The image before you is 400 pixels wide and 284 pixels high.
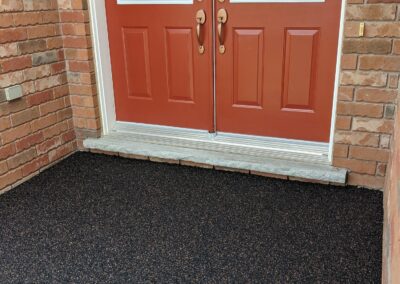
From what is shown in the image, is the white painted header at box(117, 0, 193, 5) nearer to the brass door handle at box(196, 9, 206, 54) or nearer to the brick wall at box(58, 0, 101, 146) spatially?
the brass door handle at box(196, 9, 206, 54)

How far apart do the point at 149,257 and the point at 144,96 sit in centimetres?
141

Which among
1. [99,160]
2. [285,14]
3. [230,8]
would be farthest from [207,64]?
[99,160]

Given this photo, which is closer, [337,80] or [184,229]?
[184,229]

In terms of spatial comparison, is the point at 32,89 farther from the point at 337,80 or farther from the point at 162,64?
the point at 337,80

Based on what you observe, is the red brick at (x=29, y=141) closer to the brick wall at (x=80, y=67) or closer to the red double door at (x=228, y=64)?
the brick wall at (x=80, y=67)

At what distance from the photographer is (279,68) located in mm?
2568

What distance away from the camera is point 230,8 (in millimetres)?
2568

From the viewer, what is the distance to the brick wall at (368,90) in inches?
83.0

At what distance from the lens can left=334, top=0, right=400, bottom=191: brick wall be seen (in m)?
2.11

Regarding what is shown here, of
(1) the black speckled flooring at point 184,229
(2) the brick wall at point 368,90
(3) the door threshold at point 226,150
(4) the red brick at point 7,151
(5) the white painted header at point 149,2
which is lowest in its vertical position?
(1) the black speckled flooring at point 184,229

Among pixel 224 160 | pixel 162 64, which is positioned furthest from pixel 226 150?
pixel 162 64

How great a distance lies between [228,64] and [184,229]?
1.14m

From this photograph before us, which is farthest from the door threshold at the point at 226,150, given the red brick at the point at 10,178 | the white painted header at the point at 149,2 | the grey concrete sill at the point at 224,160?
the white painted header at the point at 149,2

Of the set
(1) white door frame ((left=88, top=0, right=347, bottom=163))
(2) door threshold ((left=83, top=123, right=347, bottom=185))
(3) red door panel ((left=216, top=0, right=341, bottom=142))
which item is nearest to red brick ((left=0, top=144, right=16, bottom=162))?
(2) door threshold ((left=83, top=123, right=347, bottom=185))
